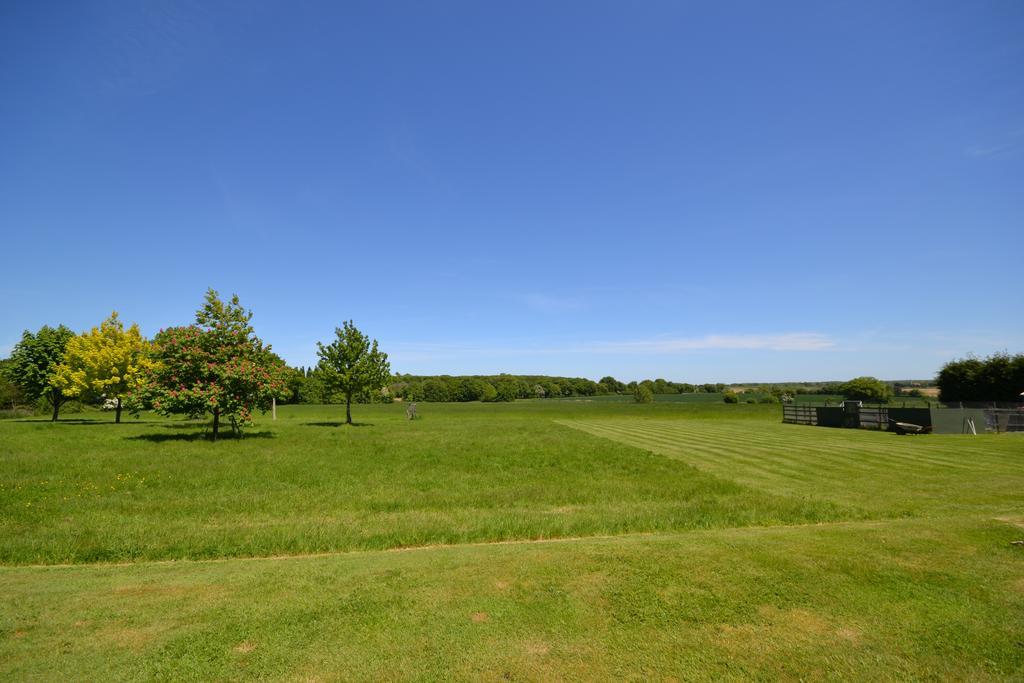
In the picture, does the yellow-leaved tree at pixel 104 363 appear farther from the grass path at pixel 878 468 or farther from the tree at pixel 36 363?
the grass path at pixel 878 468

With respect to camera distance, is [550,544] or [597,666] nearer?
[597,666]

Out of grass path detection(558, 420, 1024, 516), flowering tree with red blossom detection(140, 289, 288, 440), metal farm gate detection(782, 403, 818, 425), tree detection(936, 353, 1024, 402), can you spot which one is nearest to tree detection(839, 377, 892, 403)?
tree detection(936, 353, 1024, 402)

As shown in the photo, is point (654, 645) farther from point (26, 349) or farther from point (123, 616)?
point (26, 349)

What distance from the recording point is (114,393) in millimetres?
38500

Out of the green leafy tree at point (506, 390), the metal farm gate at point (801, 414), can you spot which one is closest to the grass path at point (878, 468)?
the metal farm gate at point (801, 414)

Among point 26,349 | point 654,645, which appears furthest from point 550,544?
point 26,349

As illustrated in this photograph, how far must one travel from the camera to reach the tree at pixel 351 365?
42.0m

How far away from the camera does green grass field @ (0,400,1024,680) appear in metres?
4.69

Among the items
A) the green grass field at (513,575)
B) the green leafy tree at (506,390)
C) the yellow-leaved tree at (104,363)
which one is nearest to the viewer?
the green grass field at (513,575)

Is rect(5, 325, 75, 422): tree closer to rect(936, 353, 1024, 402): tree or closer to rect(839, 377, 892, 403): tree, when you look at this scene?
rect(936, 353, 1024, 402): tree

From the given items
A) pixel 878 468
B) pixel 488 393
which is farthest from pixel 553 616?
pixel 488 393

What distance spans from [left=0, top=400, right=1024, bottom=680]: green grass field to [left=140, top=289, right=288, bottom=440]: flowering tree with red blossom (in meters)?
8.85

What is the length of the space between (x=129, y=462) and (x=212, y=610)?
58.3ft

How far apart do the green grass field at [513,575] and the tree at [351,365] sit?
974 inches
